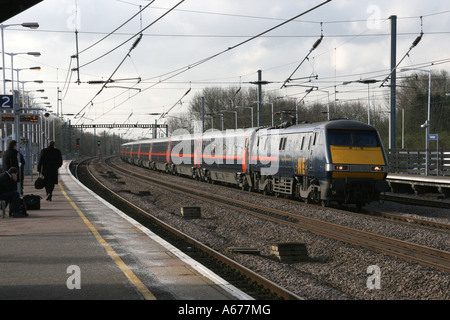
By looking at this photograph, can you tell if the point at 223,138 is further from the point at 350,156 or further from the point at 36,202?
the point at 36,202

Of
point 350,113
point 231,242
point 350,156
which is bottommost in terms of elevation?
point 231,242

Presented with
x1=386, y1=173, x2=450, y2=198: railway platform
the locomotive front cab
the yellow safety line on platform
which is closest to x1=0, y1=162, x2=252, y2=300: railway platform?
the yellow safety line on platform

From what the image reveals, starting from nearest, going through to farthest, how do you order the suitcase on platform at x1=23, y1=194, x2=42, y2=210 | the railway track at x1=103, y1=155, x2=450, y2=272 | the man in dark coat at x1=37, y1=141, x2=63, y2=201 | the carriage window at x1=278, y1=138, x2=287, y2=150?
the railway track at x1=103, y1=155, x2=450, y2=272
the suitcase on platform at x1=23, y1=194, x2=42, y2=210
the man in dark coat at x1=37, y1=141, x2=63, y2=201
the carriage window at x1=278, y1=138, x2=287, y2=150

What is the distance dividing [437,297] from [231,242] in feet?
19.0

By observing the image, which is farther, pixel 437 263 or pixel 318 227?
pixel 318 227

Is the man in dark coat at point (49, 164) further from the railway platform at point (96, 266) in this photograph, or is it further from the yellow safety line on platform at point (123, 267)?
the yellow safety line on platform at point (123, 267)

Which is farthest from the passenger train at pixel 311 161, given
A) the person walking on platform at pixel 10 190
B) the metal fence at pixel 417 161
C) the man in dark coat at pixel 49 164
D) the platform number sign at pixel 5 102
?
the platform number sign at pixel 5 102

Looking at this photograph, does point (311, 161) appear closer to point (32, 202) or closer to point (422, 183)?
point (422, 183)

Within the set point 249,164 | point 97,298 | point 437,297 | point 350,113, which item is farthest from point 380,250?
point 350,113

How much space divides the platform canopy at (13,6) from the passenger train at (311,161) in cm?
1206

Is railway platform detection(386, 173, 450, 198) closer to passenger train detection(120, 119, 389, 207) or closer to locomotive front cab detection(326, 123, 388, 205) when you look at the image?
locomotive front cab detection(326, 123, 388, 205)

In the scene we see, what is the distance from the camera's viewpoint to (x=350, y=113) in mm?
70562

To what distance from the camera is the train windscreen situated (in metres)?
18.7

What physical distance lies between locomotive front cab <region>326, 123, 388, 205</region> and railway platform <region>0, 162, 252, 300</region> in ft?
24.1
